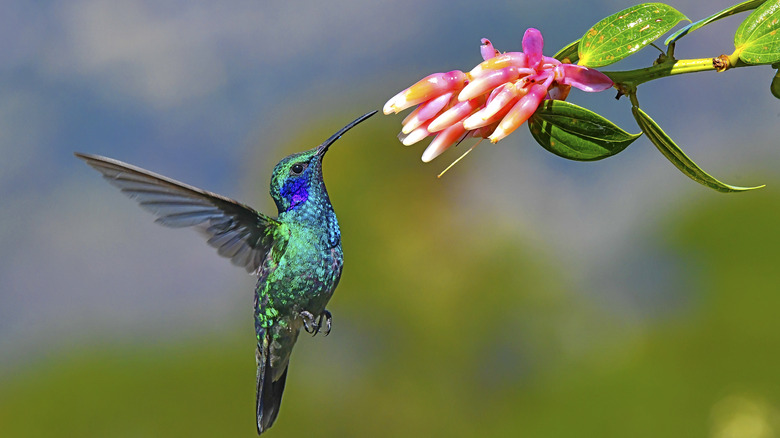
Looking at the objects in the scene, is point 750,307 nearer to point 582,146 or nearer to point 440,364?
point 440,364

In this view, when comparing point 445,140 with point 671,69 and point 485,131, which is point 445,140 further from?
point 671,69

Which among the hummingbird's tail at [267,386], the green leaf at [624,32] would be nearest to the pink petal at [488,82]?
the green leaf at [624,32]

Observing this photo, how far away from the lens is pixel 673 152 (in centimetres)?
108

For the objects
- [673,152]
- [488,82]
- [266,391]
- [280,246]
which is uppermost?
[488,82]

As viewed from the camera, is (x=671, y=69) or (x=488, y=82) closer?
(x=671, y=69)

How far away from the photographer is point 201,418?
848 cm

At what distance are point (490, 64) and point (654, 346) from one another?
851 cm

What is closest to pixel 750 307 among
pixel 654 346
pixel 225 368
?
pixel 654 346

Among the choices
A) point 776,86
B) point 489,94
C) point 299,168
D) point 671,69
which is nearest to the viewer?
point 671,69

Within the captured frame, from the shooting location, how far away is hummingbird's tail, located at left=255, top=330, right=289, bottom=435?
6.11ft

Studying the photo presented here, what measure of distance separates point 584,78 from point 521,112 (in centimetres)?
11

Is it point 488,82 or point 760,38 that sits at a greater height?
point 488,82

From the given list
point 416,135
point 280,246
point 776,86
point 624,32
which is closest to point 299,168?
point 280,246

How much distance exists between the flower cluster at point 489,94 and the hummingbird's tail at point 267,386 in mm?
876
